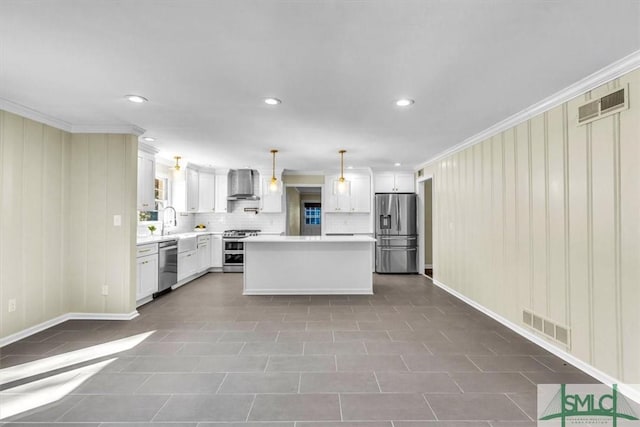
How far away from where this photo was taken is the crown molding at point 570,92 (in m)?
2.13

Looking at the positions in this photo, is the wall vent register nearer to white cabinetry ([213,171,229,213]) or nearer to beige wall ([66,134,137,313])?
beige wall ([66,134,137,313])

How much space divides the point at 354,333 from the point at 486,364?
1257 millimetres

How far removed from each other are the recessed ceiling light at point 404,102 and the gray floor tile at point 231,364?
2.65 metres

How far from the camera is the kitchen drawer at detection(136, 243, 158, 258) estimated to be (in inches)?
166

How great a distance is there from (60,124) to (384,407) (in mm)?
4417

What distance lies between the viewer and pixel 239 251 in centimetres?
685

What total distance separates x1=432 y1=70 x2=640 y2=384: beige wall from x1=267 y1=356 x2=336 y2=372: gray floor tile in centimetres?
209

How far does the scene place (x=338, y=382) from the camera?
234cm

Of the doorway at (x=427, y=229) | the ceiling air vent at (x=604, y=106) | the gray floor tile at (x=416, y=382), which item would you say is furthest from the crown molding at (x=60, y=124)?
the doorway at (x=427, y=229)

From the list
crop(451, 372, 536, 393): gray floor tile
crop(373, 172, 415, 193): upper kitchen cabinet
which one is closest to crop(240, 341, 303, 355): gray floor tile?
crop(451, 372, 536, 393): gray floor tile

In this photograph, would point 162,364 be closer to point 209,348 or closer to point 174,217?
point 209,348

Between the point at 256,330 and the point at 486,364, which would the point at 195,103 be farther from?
the point at 486,364

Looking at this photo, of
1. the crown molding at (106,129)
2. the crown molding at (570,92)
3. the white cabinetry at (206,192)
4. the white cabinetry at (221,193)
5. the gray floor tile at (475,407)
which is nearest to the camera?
the gray floor tile at (475,407)

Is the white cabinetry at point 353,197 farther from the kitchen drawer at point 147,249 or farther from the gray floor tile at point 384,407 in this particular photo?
the gray floor tile at point 384,407
